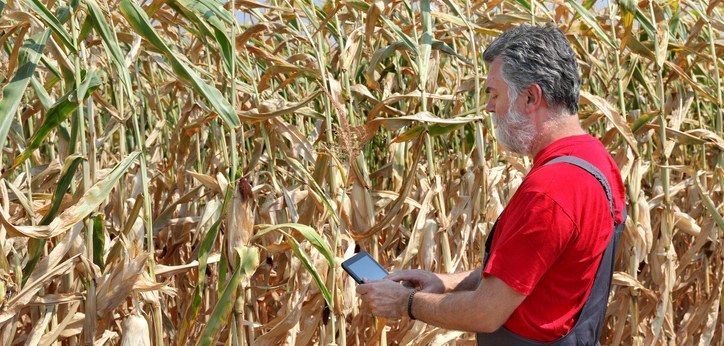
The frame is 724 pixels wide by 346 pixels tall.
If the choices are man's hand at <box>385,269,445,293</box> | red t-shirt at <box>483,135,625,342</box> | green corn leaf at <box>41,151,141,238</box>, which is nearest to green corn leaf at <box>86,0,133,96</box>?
green corn leaf at <box>41,151,141,238</box>

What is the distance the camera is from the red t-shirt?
182 cm

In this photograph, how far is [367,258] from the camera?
87.9 inches

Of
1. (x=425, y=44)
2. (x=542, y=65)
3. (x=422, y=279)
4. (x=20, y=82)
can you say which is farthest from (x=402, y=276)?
(x=20, y=82)

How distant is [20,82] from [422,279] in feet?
3.36

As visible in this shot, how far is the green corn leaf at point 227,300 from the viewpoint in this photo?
7.24 feet

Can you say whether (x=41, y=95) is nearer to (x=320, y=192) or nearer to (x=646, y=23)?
(x=320, y=192)

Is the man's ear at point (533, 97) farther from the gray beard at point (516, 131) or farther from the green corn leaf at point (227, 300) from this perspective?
the green corn leaf at point (227, 300)

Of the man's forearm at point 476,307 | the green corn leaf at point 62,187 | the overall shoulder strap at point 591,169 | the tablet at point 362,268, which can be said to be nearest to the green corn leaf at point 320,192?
the tablet at point 362,268

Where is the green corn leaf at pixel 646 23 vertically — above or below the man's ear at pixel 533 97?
above

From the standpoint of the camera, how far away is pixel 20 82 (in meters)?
1.92

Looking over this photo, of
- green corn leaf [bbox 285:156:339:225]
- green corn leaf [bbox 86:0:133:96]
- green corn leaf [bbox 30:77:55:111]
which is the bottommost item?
green corn leaf [bbox 285:156:339:225]

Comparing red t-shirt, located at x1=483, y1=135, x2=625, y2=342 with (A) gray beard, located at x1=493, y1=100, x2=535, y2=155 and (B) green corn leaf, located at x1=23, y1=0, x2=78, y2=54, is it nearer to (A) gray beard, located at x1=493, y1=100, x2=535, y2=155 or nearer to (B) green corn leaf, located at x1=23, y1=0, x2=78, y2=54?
(A) gray beard, located at x1=493, y1=100, x2=535, y2=155

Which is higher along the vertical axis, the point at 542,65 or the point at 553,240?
the point at 542,65

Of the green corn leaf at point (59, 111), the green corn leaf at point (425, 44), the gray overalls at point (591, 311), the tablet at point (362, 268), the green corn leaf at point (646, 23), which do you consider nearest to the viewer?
the gray overalls at point (591, 311)
